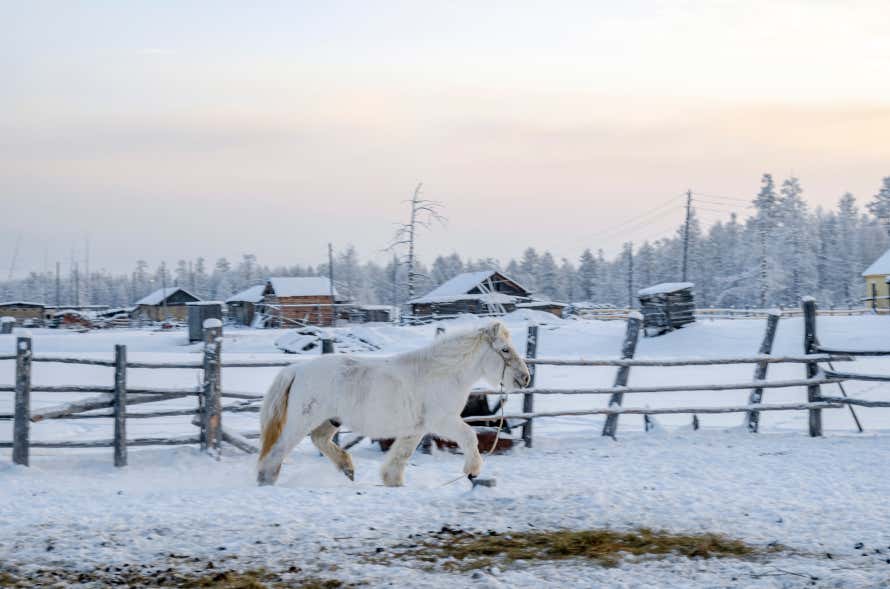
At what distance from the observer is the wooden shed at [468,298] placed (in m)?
42.9

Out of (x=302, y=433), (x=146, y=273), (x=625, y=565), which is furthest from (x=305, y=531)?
(x=146, y=273)

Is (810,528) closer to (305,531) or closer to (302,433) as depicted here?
(305,531)

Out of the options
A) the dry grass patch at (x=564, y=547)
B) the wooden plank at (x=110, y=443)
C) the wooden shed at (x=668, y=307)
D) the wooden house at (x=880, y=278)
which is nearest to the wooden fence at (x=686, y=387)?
the wooden plank at (x=110, y=443)

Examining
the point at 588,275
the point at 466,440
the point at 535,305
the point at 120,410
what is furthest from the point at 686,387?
the point at 588,275

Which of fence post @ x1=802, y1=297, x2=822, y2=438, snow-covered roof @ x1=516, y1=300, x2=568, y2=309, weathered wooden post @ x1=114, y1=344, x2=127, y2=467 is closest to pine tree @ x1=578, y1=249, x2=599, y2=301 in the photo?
snow-covered roof @ x1=516, y1=300, x2=568, y2=309

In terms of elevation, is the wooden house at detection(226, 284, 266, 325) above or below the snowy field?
above

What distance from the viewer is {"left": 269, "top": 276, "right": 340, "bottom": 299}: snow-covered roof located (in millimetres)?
48125

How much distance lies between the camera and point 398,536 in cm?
459

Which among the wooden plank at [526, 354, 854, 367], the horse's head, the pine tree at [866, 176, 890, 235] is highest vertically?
the pine tree at [866, 176, 890, 235]

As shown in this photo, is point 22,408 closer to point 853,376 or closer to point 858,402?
point 853,376

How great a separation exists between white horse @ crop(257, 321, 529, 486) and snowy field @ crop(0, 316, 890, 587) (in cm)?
36

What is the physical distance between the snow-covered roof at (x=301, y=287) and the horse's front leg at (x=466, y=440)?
41675 mm

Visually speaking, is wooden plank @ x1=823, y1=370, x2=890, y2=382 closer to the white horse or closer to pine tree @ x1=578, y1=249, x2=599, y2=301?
the white horse

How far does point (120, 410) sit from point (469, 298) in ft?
115
